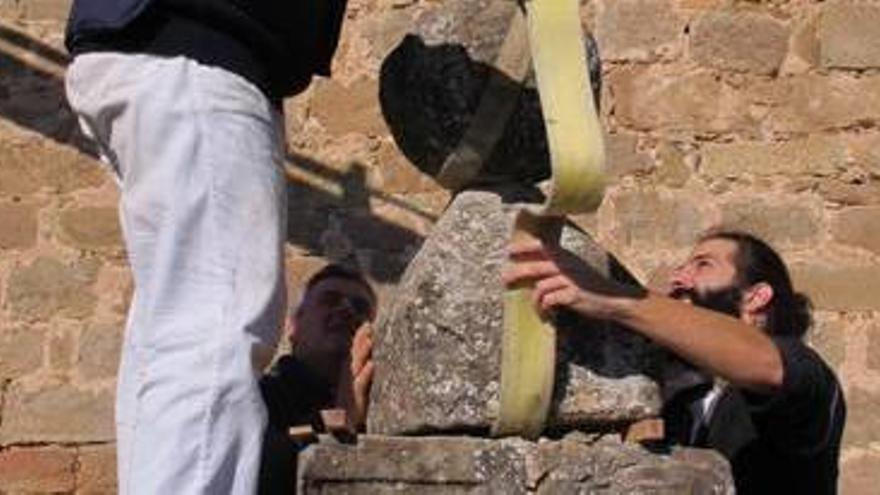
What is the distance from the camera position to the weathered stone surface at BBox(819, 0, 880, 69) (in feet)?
18.6

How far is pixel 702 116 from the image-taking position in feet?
18.7

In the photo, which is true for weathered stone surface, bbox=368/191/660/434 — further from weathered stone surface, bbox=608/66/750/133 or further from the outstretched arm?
weathered stone surface, bbox=608/66/750/133

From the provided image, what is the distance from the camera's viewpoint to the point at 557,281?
2502 millimetres

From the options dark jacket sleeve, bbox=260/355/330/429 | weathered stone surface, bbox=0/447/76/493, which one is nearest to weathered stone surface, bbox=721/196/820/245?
weathered stone surface, bbox=0/447/76/493

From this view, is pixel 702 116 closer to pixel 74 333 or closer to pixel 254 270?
pixel 74 333

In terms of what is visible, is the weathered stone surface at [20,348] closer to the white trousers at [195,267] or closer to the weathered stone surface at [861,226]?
the weathered stone surface at [861,226]

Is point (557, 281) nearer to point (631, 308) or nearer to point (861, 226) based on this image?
point (631, 308)

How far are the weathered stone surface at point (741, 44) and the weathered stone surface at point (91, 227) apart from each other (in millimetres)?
1705

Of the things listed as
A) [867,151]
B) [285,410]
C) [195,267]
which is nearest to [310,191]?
[867,151]

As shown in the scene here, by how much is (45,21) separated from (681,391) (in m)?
3.47

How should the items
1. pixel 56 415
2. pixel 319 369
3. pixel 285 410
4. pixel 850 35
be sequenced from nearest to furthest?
1. pixel 285 410
2. pixel 319 369
3. pixel 850 35
4. pixel 56 415

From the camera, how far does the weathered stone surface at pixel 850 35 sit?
5.68m

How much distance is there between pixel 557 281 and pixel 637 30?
3.35 m

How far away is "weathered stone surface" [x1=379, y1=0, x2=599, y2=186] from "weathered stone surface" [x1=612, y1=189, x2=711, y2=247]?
2.93 m
